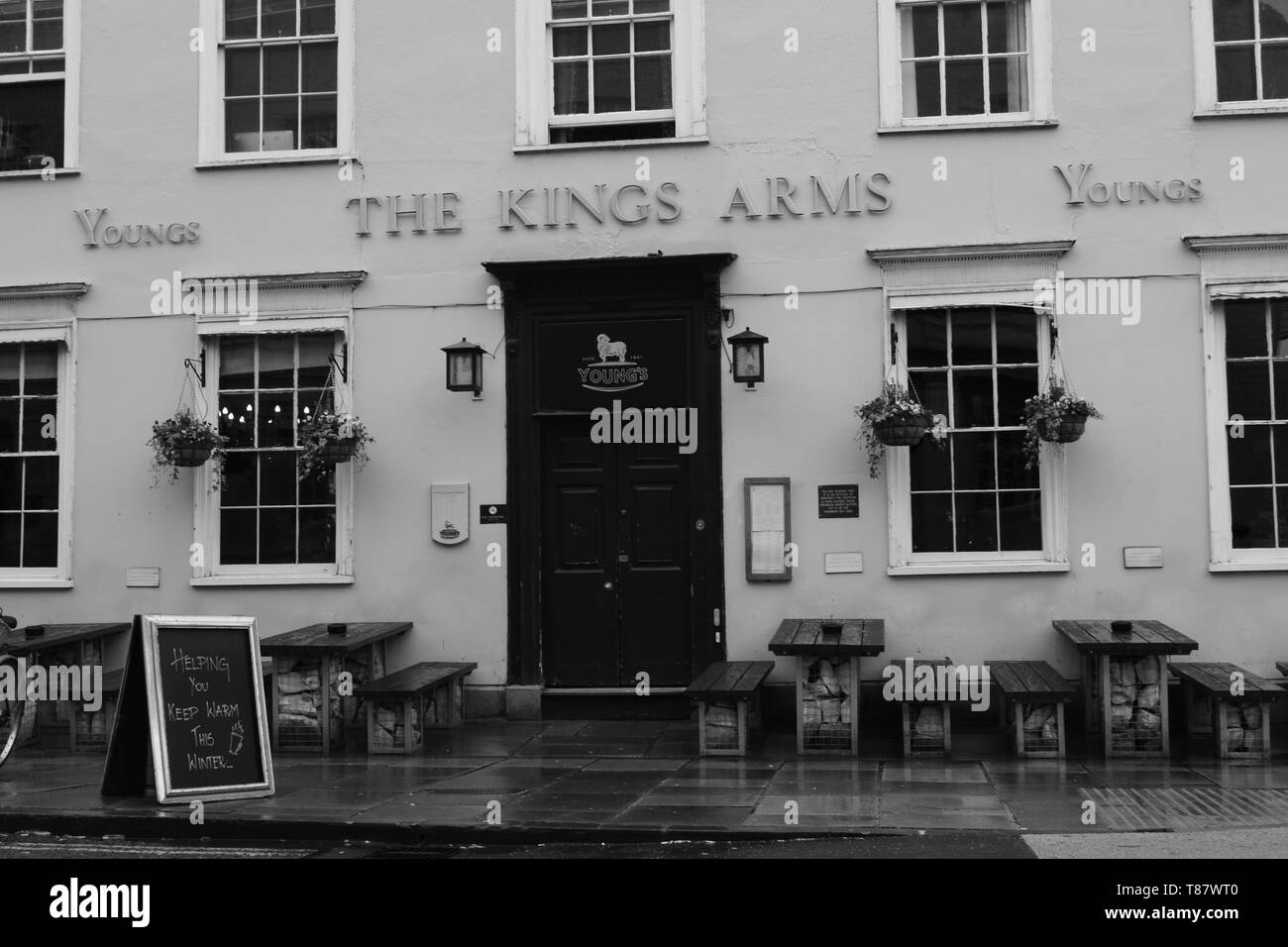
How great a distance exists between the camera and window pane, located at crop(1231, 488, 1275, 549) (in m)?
11.3

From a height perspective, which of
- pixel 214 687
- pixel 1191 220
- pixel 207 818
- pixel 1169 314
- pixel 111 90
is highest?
pixel 111 90

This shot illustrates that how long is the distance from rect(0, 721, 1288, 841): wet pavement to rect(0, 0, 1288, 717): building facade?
1618mm

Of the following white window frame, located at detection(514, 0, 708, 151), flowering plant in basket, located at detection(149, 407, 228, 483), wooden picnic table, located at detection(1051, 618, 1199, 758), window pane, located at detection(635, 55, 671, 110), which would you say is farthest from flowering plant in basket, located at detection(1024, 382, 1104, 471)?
flowering plant in basket, located at detection(149, 407, 228, 483)

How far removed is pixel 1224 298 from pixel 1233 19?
2340 mm

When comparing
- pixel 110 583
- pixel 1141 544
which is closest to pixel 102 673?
pixel 110 583

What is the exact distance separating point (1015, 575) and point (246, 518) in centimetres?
653

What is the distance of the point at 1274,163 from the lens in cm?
→ 1138

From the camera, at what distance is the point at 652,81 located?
12.2 m

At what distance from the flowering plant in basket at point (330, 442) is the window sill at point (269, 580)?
902 mm

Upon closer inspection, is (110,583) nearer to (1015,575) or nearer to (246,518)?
(246,518)

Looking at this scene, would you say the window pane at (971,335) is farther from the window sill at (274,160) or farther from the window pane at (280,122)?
the window pane at (280,122)

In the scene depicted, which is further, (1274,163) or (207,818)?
(1274,163)

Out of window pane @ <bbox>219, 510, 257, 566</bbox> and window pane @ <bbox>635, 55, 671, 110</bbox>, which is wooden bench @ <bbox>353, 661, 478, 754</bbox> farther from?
window pane @ <bbox>635, 55, 671, 110</bbox>
